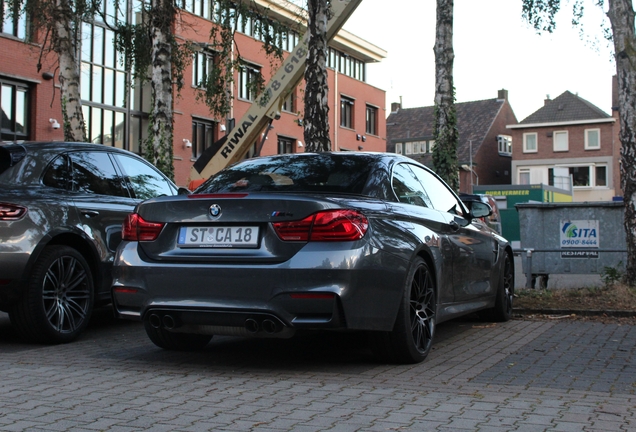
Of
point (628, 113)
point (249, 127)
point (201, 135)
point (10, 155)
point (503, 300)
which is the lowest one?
point (503, 300)

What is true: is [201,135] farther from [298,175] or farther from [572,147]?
[572,147]

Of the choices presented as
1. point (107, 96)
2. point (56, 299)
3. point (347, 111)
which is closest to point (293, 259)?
point (56, 299)

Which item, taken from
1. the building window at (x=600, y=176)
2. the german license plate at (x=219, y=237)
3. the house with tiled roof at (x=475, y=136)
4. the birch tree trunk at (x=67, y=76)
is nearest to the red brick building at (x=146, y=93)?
the birch tree trunk at (x=67, y=76)

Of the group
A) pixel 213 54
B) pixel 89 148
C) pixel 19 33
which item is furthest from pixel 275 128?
pixel 89 148

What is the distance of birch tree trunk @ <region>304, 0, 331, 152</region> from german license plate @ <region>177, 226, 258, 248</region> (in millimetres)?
7000

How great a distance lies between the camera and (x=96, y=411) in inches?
179

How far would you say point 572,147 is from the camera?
225 ft

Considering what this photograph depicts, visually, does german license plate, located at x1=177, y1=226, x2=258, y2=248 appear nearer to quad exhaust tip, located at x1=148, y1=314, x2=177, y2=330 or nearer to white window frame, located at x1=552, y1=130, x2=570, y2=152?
quad exhaust tip, located at x1=148, y1=314, x2=177, y2=330

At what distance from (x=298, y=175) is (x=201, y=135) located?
1274 inches

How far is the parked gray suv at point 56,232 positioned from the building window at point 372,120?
151ft

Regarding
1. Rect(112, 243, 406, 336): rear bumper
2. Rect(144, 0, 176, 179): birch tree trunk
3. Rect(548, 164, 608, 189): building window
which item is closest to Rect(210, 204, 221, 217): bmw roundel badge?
Rect(112, 243, 406, 336): rear bumper

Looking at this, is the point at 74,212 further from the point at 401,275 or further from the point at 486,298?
the point at 486,298

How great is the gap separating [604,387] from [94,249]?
446cm

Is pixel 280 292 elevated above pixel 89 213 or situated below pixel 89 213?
below
